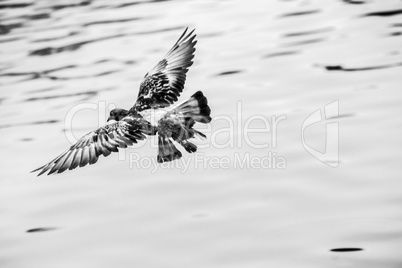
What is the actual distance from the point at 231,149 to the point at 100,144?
2799 millimetres

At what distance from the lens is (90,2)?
1988cm

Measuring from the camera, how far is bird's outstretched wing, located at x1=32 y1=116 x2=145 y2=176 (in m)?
7.05

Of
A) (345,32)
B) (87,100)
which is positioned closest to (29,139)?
(87,100)

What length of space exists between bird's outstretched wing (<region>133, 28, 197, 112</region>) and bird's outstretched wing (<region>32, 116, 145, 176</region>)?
52cm

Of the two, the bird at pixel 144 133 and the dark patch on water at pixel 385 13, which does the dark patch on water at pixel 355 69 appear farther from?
the bird at pixel 144 133

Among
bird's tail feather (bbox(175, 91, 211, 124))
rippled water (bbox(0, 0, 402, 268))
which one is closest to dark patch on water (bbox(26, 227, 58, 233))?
rippled water (bbox(0, 0, 402, 268))

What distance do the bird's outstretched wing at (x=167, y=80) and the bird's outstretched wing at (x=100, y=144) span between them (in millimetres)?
522

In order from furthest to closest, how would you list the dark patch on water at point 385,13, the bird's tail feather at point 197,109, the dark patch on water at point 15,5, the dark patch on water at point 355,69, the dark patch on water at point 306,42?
the dark patch on water at point 15,5 < the dark patch on water at point 385,13 < the dark patch on water at point 306,42 < the dark patch on water at point 355,69 < the bird's tail feather at point 197,109

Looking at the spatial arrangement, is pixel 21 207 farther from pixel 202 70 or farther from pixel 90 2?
pixel 90 2

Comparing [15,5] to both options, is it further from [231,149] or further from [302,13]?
[231,149]

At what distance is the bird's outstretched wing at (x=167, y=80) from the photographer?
8148mm

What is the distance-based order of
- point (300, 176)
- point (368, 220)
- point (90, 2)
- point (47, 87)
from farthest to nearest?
point (90, 2) < point (47, 87) < point (300, 176) < point (368, 220)

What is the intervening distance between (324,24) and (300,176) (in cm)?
679

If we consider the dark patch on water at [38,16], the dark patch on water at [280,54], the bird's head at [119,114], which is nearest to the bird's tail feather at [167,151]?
the bird's head at [119,114]
